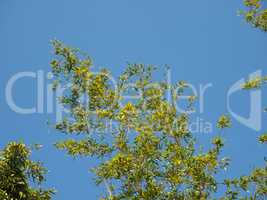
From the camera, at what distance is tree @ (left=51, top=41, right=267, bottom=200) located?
65.9 feet

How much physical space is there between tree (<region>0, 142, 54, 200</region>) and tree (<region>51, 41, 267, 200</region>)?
63.1 inches

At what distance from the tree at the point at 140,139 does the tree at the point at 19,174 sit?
1603 millimetres

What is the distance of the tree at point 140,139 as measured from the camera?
20.1 m

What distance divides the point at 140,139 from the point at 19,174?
17.5ft

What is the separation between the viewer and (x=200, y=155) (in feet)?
64.7

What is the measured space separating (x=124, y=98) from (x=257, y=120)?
38.4ft

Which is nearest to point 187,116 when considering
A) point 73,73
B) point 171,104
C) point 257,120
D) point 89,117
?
point 171,104

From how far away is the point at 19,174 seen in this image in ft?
72.1

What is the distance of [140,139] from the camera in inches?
810

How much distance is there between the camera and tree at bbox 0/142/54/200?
70.1 feet

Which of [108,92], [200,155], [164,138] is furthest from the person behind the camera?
[108,92]

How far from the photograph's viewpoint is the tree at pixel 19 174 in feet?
70.1

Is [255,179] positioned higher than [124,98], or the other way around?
[124,98]

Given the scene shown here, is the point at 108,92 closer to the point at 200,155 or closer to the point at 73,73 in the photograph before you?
the point at 73,73
